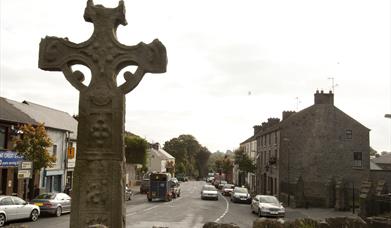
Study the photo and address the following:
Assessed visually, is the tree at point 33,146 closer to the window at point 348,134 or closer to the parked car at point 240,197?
the parked car at point 240,197

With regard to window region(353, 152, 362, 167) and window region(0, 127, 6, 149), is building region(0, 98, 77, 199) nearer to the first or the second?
window region(0, 127, 6, 149)

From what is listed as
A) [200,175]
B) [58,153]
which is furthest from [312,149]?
[200,175]

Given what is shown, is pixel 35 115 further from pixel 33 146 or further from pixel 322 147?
pixel 322 147

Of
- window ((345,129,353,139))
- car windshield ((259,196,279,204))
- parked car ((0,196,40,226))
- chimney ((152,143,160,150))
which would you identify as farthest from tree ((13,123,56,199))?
chimney ((152,143,160,150))

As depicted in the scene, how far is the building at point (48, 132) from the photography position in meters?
33.8

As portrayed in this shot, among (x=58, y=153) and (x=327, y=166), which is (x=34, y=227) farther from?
(x=327, y=166)

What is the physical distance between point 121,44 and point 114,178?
218 cm

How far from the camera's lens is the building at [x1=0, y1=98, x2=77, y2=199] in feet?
111

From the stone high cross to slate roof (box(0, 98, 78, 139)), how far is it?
27870 millimetres

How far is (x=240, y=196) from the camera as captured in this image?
1781 inches

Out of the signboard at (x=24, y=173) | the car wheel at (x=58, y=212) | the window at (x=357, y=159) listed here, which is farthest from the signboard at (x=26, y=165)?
the window at (x=357, y=159)

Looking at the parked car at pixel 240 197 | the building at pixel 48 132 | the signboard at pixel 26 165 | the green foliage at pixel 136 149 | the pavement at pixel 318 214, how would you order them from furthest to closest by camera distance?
the green foliage at pixel 136 149
the parked car at pixel 240 197
the building at pixel 48 132
the pavement at pixel 318 214
the signboard at pixel 26 165

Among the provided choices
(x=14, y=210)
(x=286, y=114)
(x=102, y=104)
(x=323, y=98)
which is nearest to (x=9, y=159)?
(x=14, y=210)

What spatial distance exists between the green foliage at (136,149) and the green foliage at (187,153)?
54581 millimetres
